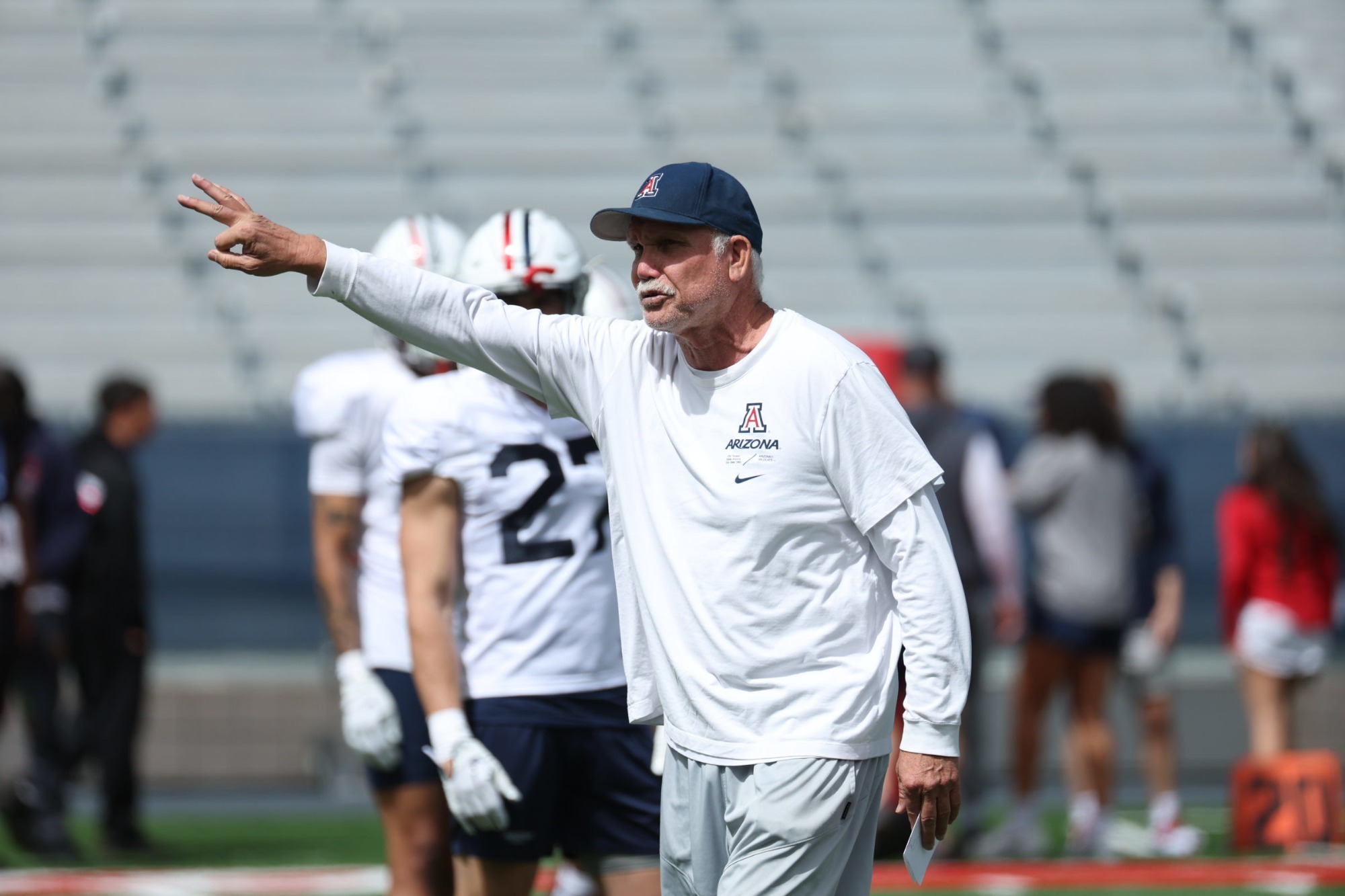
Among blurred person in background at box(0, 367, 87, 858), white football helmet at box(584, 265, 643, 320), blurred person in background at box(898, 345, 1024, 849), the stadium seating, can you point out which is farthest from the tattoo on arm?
the stadium seating

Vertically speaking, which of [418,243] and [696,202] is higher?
[418,243]

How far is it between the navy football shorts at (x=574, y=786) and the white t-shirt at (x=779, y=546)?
643 millimetres

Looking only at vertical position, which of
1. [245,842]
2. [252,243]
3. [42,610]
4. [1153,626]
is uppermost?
[252,243]

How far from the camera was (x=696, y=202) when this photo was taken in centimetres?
323

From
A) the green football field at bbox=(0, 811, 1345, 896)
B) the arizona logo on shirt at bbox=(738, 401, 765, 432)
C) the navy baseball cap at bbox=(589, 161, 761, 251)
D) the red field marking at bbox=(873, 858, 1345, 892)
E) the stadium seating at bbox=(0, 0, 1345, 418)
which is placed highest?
the stadium seating at bbox=(0, 0, 1345, 418)

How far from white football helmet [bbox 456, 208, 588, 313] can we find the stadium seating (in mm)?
8368

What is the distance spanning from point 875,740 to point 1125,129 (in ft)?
42.9

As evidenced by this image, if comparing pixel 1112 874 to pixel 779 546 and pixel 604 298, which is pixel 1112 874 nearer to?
pixel 604 298

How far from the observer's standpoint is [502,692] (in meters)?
3.98

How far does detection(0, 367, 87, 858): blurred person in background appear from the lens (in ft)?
25.6

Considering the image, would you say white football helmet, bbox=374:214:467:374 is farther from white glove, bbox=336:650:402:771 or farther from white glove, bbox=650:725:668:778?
white glove, bbox=650:725:668:778

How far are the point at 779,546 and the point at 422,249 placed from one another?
2.09 metres

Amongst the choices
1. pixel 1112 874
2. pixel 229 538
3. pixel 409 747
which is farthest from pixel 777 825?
pixel 229 538

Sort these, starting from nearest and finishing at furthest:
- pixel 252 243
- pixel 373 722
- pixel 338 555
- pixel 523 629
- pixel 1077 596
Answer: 1. pixel 252 243
2. pixel 523 629
3. pixel 373 722
4. pixel 338 555
5. pixel 1077 596
